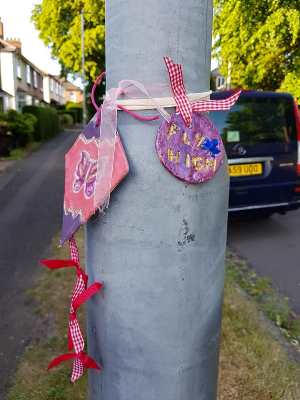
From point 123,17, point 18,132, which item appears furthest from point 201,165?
point 18,132

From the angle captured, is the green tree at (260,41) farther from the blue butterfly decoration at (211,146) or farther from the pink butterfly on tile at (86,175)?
the pink butterfly on tile at (86,175)

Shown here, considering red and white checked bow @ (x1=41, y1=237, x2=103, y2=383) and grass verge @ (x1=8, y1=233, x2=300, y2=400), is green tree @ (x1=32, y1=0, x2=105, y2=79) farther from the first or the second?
red and white checked bow @ (x1=41, y1=237, x2=103, y2=383)

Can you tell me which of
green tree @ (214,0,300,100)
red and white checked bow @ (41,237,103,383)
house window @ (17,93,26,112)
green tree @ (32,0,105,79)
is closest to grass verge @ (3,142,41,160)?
green tree @ (32,0,105,79)

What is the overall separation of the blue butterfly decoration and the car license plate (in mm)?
4021

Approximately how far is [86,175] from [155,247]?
328 mm

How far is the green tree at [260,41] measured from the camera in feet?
43.0

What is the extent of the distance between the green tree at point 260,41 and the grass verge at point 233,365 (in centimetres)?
1186

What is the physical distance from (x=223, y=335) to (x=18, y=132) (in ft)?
54.5

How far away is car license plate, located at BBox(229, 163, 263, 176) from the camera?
17.2ft

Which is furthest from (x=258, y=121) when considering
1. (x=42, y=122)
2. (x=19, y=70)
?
(x=19, y=70)

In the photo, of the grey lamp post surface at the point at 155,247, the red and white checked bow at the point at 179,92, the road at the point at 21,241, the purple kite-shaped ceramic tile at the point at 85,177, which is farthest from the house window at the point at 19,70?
the red and white checked bow at the point at 179,92

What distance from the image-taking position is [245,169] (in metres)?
5.29

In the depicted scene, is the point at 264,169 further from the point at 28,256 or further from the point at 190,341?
the point at 190,341

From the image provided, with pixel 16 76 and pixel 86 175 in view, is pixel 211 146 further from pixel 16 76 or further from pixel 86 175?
pixel 16 76
